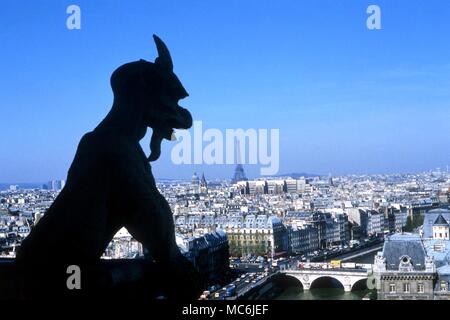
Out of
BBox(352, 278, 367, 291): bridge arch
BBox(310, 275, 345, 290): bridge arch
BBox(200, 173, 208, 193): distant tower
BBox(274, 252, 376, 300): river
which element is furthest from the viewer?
BBox(200, 173, 208, 193): distant tower

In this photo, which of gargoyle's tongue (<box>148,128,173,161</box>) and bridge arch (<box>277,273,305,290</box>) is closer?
gargoyle's tongue (<box>148,128,173,161</box>)

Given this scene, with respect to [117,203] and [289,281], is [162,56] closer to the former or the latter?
[117,203]

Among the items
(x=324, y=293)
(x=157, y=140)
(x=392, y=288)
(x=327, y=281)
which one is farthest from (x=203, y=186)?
(x=157, y=140)

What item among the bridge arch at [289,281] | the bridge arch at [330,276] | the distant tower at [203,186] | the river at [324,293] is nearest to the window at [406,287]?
the river at [324,293]

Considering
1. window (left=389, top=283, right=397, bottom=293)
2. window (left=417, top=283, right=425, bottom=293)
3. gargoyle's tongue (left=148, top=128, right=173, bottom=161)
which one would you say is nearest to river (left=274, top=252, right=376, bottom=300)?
window (left=389, top=283, right=397, bottom=293)

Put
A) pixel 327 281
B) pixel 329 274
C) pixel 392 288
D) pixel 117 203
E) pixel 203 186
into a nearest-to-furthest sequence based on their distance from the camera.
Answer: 1. pixel 117 203
2. pixel 392 288
3. pixel 329 274
4. pixel 327 281
5. pixel 203 186

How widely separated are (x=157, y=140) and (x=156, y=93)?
8cm

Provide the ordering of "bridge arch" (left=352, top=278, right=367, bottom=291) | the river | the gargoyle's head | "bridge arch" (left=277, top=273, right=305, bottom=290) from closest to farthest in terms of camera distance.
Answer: the gargoyle's head < the river < "bridge arch" (left=352, top=278, right=367, bottom=291) < "bridge arch" (left=277, top=273, right=305, bottom=290)

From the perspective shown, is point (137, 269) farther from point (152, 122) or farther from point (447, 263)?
point (447, 263)

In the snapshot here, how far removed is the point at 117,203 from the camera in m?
0.97

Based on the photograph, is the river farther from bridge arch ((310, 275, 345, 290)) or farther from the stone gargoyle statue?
the stone gargoyle statue

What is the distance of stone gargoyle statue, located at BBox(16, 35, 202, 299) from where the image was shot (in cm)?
90
